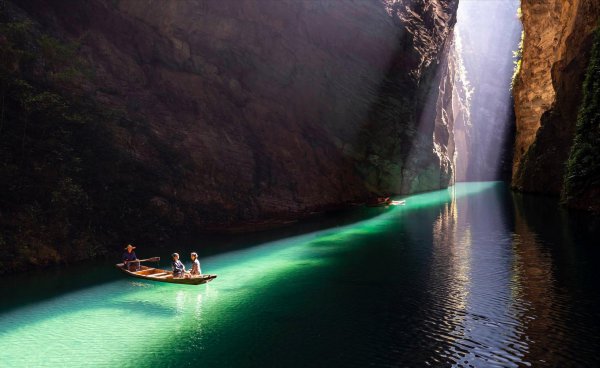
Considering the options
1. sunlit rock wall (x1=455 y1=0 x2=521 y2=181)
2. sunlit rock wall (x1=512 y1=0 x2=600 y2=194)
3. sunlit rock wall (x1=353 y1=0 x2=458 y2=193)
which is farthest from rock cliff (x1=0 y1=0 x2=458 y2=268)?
sunlit rock wall (x1=455 y1=0 x2=521 y2=181)

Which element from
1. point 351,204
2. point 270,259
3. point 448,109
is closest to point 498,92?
point 448,109

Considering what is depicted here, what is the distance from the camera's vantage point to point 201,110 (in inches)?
1540

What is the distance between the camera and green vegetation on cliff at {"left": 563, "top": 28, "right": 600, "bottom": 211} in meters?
30.2

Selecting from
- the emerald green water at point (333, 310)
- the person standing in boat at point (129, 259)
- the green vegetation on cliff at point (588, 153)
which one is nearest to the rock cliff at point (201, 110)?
the person standing in boat at point (129, 259)

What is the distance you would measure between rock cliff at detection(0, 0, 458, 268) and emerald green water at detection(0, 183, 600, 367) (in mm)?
5095

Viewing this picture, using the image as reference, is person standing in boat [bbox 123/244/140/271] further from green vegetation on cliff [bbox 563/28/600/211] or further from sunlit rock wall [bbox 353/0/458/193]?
sunlit rock wall [bbox 353/0/458/193]

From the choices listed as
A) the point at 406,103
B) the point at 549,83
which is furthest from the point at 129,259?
the point at 549,83

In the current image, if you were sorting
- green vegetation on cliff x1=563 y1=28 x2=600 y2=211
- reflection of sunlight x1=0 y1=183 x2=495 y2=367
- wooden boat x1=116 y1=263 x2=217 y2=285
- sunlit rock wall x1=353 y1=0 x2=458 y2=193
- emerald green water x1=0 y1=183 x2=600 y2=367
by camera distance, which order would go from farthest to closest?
sunlit rock wall x1=353 y1=0 x2=458 y2=193 < green vegetation on cliff x1=563 y1=28 x2=600 y2=211 < wooden boat x1=116 y1=263 x2=217 y2=285 < reflection of sunlight x1=0 y1=183 x2=495 y2=367 < emerald green water x1=0 y1=183 x2=600 y2=367

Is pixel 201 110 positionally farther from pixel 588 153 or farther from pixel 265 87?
pixel 588 153

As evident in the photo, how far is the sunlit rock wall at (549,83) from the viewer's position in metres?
41.4

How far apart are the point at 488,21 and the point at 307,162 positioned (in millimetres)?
113851

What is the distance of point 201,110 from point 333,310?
2867 centimetres

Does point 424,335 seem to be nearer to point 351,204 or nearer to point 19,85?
point 19,85

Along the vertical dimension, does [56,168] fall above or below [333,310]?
above
